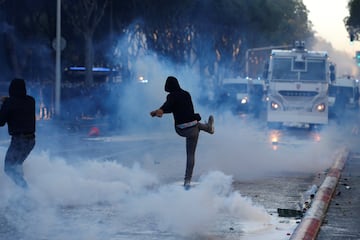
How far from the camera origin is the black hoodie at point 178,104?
11.5 meters

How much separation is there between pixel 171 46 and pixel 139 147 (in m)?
31.0

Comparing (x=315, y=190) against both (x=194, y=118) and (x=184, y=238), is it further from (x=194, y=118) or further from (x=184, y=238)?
(x=184, y=238)

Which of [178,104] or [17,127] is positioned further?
[178,104]

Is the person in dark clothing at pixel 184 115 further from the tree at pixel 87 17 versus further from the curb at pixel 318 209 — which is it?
the tree at pixel 87 17

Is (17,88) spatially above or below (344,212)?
above

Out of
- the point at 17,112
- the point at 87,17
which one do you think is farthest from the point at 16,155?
the point at 87,17

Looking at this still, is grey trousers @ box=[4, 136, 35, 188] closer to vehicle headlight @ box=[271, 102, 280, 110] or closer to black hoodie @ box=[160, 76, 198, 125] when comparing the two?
black hoodie @ box=[160, 76, 198, 125]

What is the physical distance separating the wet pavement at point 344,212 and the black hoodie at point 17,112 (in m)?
3.93

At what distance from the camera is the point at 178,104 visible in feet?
37.9

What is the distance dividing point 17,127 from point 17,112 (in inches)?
7.6

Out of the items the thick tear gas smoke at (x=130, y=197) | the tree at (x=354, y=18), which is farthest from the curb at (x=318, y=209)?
the tree at (x=354, y=18)

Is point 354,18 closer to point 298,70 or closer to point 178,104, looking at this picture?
point 298,70

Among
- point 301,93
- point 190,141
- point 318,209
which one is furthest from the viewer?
point 301,93

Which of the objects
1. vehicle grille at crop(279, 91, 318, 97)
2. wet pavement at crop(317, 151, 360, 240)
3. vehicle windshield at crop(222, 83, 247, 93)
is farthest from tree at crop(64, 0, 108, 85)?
wet pavement at crop(317, 151, 360, 240)
